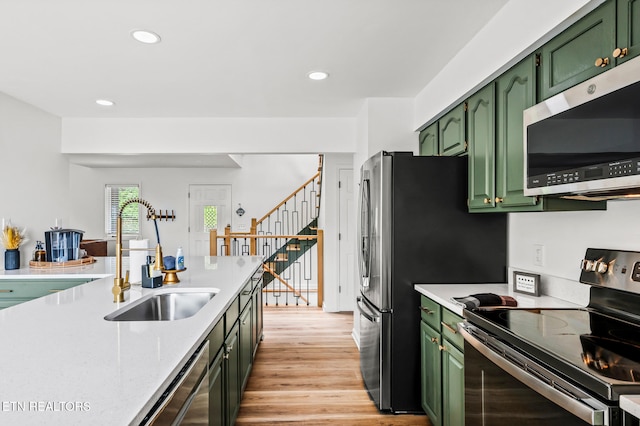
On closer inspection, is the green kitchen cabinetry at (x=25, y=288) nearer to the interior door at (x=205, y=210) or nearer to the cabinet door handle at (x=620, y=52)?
the cabinet door handle at (x=620, y=52)

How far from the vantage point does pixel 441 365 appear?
7.30ft

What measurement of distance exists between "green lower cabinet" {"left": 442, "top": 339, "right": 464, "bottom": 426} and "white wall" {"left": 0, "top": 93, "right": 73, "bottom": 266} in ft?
12.0

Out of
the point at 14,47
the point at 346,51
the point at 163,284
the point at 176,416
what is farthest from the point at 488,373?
the point at 14,47

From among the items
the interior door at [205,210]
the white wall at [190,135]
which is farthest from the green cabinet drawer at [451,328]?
the interior door at [205,210]

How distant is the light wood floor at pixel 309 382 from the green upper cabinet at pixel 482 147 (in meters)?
1.46

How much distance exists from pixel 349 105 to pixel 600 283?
8.64 ft

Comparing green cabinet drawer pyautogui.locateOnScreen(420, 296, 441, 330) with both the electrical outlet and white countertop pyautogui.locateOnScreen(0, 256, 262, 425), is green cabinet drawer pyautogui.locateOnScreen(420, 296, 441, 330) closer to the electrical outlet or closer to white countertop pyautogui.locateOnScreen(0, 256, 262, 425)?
the electrical outlet

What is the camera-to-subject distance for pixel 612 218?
5.87ft

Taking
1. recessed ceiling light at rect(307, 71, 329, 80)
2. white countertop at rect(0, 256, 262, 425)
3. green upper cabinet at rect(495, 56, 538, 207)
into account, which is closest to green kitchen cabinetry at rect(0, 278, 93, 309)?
white countertop at rect(0, 256, 262, 425)

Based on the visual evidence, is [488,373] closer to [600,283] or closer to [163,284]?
[600,283]

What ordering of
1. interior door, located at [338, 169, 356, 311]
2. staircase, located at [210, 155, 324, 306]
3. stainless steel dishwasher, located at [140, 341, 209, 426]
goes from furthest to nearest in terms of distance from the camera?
staircase, located at [210, 155, 324, 306]
interior door, located at [338, 169, 356, 311]
stainless steel dishwasher, located at [140, 341, 209, 426]

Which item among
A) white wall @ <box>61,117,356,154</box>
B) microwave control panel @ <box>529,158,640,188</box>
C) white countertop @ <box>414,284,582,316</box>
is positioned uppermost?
white wall @ <box>61,117,356,154</box>

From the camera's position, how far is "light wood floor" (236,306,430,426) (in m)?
2.58

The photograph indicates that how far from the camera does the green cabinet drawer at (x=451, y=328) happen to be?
6.56 feet
